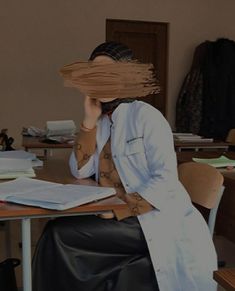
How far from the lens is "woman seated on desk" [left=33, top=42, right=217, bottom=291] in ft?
5.01

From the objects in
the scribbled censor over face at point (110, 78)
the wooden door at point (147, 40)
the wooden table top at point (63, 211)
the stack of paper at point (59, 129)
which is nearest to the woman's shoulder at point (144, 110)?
the scribbled censor over face at point (110, 78)

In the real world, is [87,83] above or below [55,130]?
above

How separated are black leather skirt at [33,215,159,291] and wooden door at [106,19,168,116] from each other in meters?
3.96

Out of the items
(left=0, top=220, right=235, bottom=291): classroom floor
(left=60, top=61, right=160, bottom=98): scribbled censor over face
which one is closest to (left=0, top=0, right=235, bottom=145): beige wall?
(left=0, top=220, right=235, bottom=291): classroom floor

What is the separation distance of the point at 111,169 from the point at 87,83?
0.37 metres

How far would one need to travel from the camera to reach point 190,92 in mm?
5473

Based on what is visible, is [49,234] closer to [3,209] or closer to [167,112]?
[3,209]

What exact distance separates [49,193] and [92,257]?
0.98ft

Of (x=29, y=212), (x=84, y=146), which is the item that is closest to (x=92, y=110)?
(x=84, y=146)

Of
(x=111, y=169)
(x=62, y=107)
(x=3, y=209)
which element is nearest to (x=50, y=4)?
(x=62, y=107)

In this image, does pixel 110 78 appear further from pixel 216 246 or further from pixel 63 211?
pixel 216 246

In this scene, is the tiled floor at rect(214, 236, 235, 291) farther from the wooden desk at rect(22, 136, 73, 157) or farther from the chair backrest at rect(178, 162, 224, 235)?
the wooden desk at rect(22, 136, 73, 157)

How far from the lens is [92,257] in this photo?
1555 millimetres

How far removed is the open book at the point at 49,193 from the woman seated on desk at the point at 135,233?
119 mm
